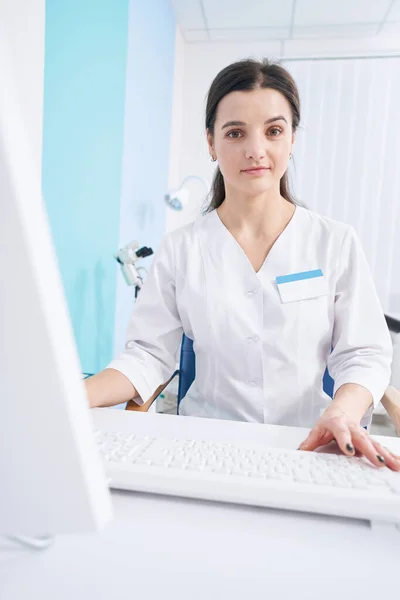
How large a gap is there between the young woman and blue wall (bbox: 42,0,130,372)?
21.1 inches

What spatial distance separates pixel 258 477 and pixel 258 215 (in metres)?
0.78

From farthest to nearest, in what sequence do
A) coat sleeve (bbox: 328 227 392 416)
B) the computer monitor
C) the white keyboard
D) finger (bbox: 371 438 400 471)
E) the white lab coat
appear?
the white lab coat, coat sleeve (bbox: 328 227 392 416), finger (bbox: 371 438 400 471), the white keyboard, the computer monitor

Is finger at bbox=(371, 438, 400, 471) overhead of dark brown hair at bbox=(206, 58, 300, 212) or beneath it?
beneath

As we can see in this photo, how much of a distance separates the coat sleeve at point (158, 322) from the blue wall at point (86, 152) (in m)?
0.49

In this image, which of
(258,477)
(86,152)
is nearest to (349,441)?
(258,477)

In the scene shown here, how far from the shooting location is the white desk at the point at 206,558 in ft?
1.29

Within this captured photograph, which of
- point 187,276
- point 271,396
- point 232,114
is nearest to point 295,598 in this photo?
point 271,396

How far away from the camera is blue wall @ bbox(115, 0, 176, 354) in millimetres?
2137

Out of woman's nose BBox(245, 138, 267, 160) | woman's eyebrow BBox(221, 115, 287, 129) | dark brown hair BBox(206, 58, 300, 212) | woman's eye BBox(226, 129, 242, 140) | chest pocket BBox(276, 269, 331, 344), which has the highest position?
dark brown hair BBox(206, 58, 300, 212)

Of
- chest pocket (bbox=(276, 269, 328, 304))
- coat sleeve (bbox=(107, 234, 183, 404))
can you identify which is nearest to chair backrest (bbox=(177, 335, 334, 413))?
coat sleeve (bbox=(107, 234, 183, 404))

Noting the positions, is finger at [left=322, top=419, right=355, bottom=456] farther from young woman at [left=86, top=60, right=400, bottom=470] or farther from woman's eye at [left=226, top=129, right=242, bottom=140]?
woman's eye at [left=226, top=129, right=242, bottom=140]

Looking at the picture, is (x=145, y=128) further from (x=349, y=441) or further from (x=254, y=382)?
(x=349, y=441)

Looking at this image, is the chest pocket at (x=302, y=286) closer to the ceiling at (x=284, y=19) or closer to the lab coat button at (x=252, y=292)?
the lab coat button at (x=252, y=292)

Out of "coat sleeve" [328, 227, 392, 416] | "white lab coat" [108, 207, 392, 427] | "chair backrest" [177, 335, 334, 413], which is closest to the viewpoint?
"coat sleeve" [328, 227, 392, 416]
